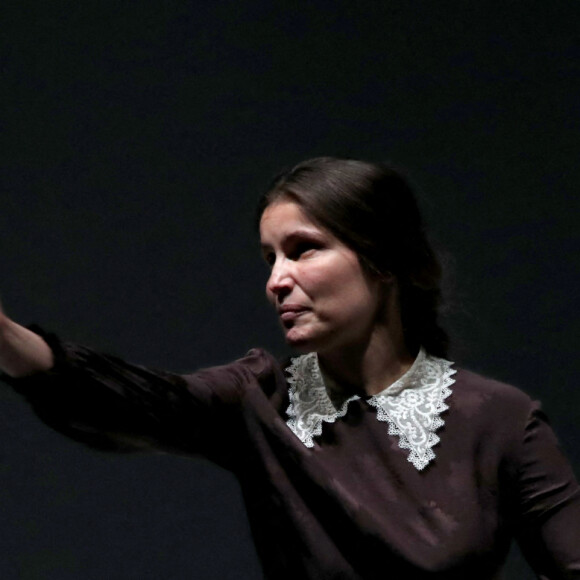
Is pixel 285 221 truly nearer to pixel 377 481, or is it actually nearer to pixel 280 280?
pixel 280 280

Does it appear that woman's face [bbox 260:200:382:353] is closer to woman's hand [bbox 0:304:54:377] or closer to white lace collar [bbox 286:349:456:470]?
white lace collar [bbox 286:349:456:470]

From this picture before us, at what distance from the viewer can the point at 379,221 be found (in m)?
1.17

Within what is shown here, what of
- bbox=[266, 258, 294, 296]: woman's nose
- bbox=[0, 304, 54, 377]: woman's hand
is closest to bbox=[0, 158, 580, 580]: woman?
bbox=[266, 258, 294, 296]: woman's nose

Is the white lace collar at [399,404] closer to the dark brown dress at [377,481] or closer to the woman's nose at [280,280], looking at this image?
the dark brown dress at [377,481]

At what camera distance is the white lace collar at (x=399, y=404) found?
3.78ft

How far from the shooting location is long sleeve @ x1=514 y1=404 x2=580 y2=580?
1.14 metres

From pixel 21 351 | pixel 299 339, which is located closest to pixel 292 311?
pixel 299 339

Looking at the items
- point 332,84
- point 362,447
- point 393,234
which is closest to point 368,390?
point 362,447

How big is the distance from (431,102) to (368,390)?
35.2 inches

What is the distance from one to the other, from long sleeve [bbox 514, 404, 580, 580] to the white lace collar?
97 mm

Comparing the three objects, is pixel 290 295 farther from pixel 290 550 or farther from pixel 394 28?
pixel 394 28

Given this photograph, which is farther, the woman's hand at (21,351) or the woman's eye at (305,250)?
the woman's eye at (305,250)

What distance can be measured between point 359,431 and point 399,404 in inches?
2.1

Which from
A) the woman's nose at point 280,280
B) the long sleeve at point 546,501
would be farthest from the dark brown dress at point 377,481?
the woman's nose at point 280,280
